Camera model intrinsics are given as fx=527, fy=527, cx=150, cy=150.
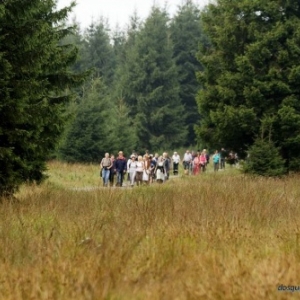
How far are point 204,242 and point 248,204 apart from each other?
12.4 feet

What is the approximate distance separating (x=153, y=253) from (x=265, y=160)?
16.4 m

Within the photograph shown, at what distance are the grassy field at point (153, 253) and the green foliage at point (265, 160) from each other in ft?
39.8

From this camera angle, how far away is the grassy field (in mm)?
4570

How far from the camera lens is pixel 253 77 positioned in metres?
23.0

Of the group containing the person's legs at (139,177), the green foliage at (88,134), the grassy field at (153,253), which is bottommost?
the person's legs at (139,177)

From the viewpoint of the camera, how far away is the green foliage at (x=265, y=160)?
2133cm

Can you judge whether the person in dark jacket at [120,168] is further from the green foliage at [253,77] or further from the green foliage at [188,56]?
the green foliage at [188,56]

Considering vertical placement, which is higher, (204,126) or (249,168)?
(204,126)

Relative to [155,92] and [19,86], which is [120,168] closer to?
[19,86]

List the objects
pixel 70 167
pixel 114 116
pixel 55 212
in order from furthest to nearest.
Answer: pixel 114 116, pixel 70 167, pixel 55 212

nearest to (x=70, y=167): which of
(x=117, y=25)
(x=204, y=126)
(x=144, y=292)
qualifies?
(x=204, y=126)

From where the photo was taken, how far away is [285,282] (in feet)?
15.5

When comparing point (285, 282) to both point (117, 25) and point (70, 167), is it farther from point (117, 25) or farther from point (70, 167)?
point (117, 25)

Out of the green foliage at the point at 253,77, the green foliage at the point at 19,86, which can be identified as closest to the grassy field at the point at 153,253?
the green foliage at the point at 19,86
